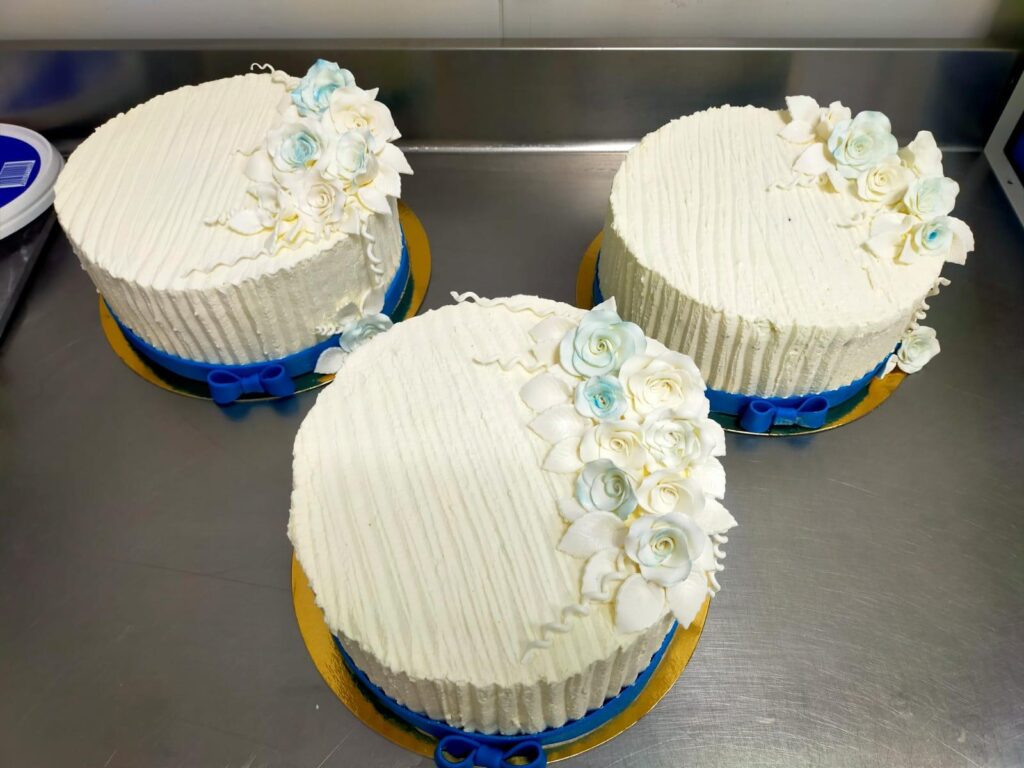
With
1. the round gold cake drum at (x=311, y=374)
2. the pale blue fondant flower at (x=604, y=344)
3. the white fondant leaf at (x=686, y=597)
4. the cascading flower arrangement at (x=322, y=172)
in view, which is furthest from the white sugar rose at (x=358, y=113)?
the white fondant leaf at (x=686, y=597)

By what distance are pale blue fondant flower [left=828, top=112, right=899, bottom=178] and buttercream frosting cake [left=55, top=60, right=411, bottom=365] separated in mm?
693

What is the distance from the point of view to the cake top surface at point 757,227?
3.99 feet

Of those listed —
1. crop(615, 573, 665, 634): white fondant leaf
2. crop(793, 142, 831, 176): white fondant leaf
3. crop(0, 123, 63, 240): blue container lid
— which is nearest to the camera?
crop(615, 573, 665, 634): white fondant leaf

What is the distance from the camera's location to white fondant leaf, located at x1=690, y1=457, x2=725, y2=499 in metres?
1.03

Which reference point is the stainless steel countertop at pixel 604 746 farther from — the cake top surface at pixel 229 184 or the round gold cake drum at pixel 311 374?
the cake top surface at pixel 229 184

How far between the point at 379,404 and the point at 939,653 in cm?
88

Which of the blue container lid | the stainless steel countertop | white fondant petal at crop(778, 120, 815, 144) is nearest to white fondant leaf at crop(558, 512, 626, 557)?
the stainless steel countertop

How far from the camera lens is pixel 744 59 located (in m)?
1.65

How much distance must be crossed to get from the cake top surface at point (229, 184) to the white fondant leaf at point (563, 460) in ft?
1.62

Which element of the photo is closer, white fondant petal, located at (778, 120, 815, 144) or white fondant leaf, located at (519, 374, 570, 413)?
white fondant leaf, located at (519, 374, 570, 413)

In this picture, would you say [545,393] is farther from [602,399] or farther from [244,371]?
[244,371]

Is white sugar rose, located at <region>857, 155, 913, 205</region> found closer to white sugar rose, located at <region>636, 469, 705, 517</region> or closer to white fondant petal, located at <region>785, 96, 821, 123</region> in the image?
Answer: white fondant petal, located at <region>785, 96, 821, 123</region>

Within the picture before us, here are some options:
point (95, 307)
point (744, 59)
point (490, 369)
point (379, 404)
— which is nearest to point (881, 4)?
point (744, 59)

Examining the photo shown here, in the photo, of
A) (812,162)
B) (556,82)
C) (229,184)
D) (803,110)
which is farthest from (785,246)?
(229,184)
